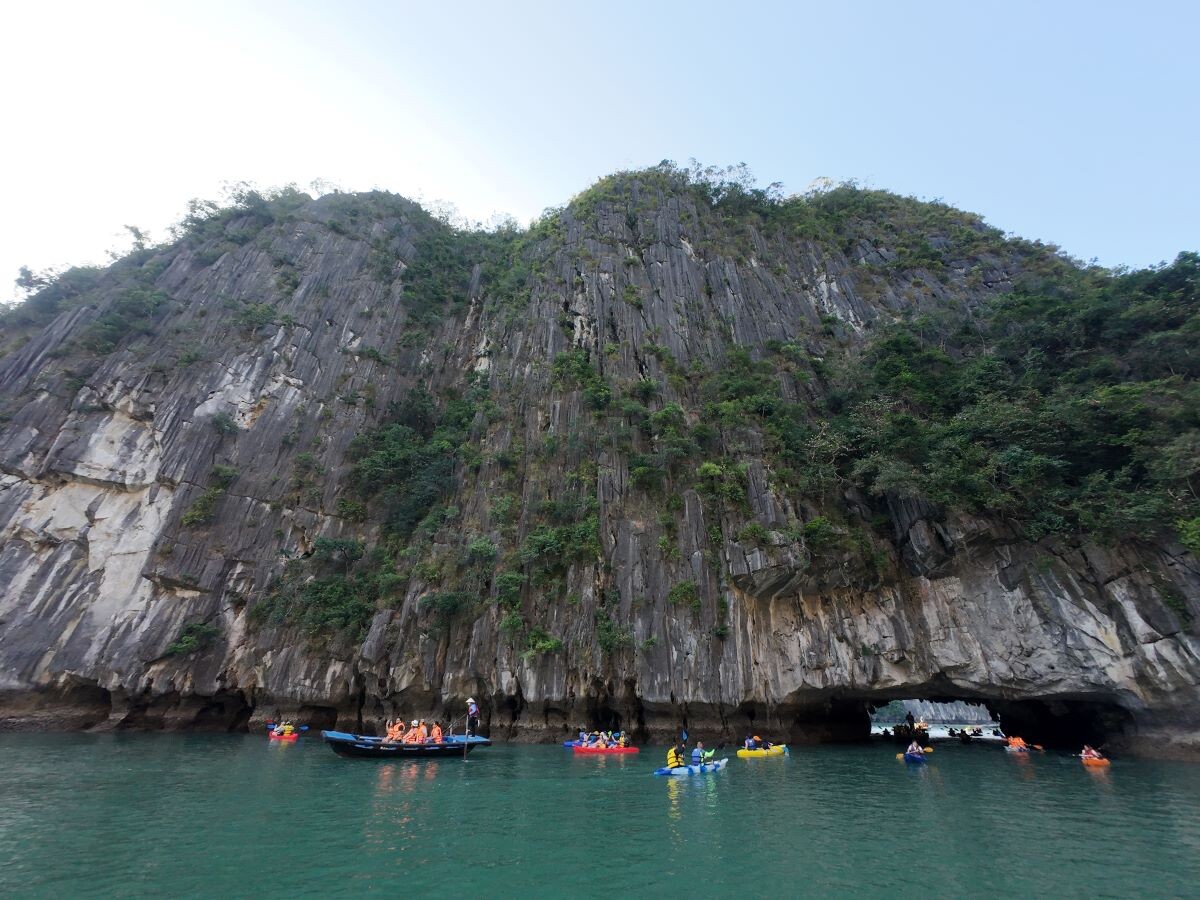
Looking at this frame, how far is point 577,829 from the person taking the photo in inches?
439

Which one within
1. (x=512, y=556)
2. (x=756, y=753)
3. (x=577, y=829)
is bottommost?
(x=577, y=829)

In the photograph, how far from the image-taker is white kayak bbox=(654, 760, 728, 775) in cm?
1689

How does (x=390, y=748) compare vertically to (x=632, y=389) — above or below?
below

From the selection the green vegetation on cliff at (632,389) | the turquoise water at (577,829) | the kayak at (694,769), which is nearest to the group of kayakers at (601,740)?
the turquoise water at (577,829)

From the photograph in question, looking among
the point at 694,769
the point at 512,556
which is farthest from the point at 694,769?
the point at 512,556

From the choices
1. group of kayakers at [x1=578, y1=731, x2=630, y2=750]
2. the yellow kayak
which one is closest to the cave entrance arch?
the yellow kayak

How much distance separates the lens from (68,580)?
26891 mm

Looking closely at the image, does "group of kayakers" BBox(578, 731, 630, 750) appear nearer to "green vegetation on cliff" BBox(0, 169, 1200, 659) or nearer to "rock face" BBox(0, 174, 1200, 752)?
"rock face" BBox(0, 174, 1200, 752)

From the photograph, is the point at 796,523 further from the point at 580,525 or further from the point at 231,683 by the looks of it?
the point at 231,683

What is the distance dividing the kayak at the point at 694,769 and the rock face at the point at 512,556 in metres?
5.59

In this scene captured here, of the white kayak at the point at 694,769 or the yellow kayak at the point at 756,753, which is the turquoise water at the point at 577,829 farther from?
the yellow kayak at the point at 756,753

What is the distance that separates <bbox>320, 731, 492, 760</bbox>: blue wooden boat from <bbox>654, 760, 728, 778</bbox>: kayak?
282 inches

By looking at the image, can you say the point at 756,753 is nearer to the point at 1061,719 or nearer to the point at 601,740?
the point at 601,740

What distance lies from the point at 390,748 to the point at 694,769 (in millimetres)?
10238
